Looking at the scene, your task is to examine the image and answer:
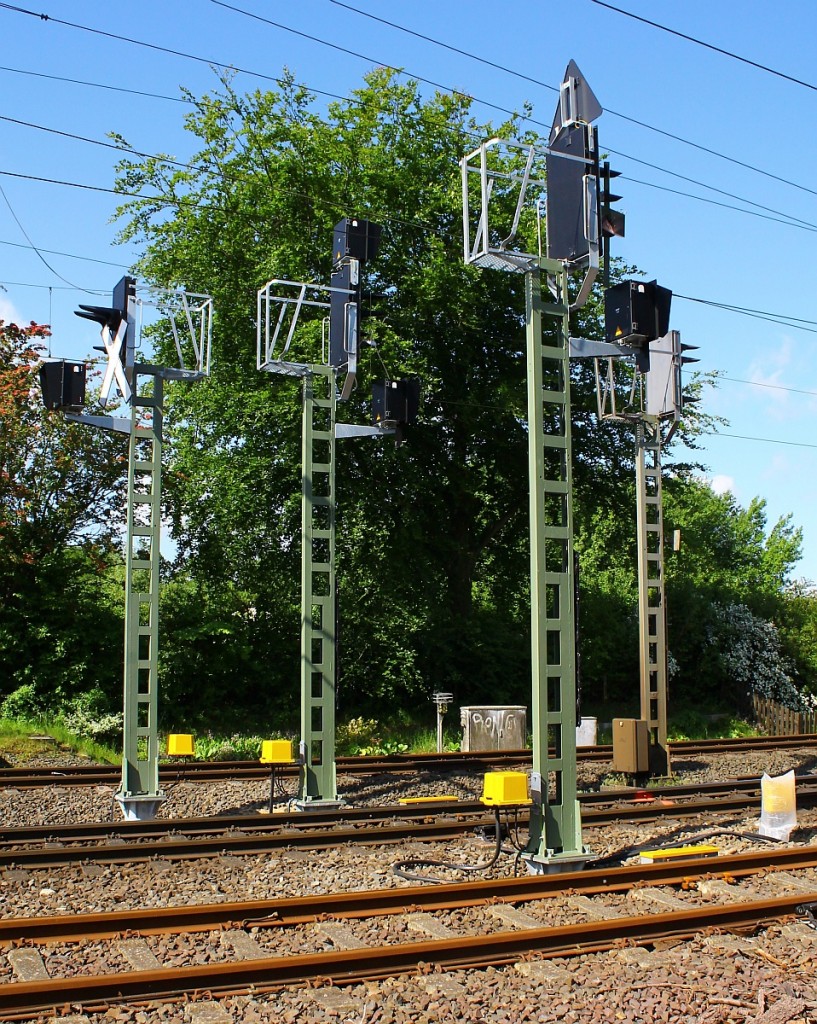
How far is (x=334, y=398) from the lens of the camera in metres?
14.6

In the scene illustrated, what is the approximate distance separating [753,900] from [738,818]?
4.63 meters

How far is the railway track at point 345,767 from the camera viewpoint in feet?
52.5

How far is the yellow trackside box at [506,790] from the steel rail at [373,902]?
86 centimetres

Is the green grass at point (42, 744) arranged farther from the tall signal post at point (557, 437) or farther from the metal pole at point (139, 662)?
the tall signal post at point (557, 437)

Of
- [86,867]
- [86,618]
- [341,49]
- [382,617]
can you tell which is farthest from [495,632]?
[86,867]

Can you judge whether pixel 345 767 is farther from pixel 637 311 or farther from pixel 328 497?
pixel 637 311

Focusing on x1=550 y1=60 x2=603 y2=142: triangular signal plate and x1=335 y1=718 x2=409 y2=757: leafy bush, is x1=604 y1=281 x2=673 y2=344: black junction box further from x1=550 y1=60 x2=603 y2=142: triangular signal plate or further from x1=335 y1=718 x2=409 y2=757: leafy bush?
x1=335 y1=718 x2=409 y2=757: leafy bush

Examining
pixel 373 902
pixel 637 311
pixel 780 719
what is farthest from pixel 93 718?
pixel 780 719

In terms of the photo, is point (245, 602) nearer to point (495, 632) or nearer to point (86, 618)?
point (86, 618)

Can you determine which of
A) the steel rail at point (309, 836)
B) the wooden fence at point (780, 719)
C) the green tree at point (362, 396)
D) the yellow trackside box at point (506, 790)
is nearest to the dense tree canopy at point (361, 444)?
the green tree at point (362, 396)

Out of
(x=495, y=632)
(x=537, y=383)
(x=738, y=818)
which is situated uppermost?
(x=537, y=383)

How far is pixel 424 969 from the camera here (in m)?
7.11

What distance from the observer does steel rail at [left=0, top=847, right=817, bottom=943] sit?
768cm

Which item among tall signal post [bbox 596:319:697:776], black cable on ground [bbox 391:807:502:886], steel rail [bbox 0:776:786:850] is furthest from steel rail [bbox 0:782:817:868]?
tall signal post [bbox 596:319:697:776]
